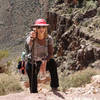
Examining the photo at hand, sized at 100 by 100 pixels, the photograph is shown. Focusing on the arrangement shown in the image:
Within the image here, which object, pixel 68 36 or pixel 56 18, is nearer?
pixel 68 36

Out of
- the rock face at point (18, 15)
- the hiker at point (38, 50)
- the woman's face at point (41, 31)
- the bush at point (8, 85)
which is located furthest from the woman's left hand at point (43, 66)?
the rock face at point (18, 15)

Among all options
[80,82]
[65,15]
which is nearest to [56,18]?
[65,15]

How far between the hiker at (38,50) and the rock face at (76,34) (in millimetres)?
7854

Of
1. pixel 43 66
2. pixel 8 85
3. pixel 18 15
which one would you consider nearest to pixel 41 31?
pixel 43 66

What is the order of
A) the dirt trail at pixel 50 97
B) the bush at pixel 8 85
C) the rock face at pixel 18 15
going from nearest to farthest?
1. the dirt trail at pixel 50 97
2. the bush at pixel 8 85
3. the rock face at pixel 18 15

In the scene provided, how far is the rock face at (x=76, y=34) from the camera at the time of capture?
1276cm

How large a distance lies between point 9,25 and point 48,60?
1805 inches

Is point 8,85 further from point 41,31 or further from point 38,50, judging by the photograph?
point 41,31

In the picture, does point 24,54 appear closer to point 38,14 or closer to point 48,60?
point 48,60

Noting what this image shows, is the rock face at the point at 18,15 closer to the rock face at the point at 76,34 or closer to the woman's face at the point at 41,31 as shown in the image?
the rock face at the point at 76,34

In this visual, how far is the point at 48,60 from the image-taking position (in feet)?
13.4

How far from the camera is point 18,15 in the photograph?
162 feet

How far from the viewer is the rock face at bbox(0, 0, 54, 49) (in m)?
46.1

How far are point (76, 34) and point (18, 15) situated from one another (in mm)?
34629
